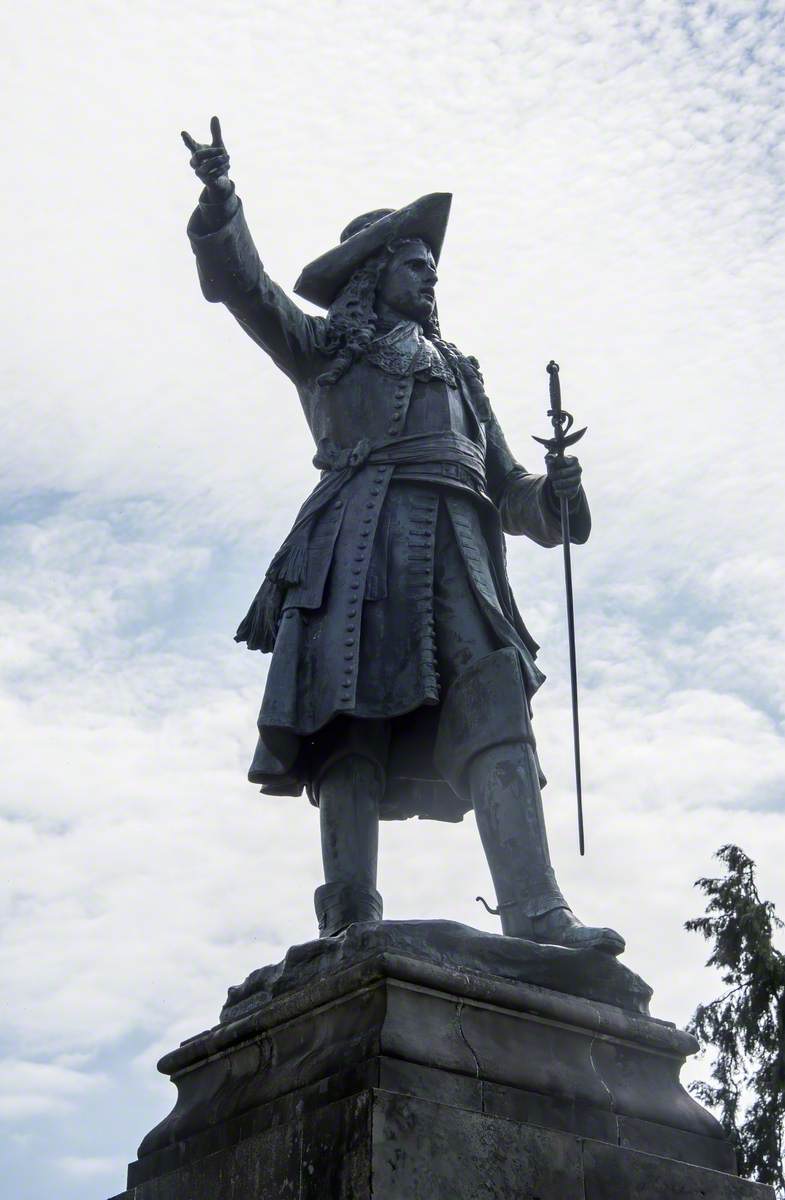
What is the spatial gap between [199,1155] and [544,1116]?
4.33ft

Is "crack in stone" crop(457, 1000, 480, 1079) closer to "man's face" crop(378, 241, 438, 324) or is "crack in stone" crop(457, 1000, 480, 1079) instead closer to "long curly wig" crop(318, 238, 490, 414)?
"long curly wig" crop(318, 238, 490, 414)

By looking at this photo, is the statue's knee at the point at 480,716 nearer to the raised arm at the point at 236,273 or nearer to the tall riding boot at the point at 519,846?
the tall riding boot at the point at 519,846

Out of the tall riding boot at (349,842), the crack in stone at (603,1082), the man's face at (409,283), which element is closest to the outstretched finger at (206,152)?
the man's face at (409,283)

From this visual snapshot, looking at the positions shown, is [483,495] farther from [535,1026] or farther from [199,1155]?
[199,1155]

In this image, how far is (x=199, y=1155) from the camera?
6035mm

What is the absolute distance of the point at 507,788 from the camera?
6.71m

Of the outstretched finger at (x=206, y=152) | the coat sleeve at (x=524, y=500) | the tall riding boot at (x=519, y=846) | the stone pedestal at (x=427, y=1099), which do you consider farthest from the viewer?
the coat sleeve at (x=524, y=500)

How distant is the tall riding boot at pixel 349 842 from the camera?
21.9 ft

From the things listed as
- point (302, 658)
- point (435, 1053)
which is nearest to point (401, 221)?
point (302, 658)

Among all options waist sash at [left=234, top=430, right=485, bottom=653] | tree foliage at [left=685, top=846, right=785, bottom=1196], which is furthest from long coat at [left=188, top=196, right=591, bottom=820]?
tree foliage at [left=685, top=846, right=785, bottom=1196]

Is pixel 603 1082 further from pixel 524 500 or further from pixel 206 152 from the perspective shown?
pixel 206 152

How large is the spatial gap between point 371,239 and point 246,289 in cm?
91

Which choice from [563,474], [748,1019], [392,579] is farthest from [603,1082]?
[748,1019]

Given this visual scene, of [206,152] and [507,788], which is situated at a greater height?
[206,152]
